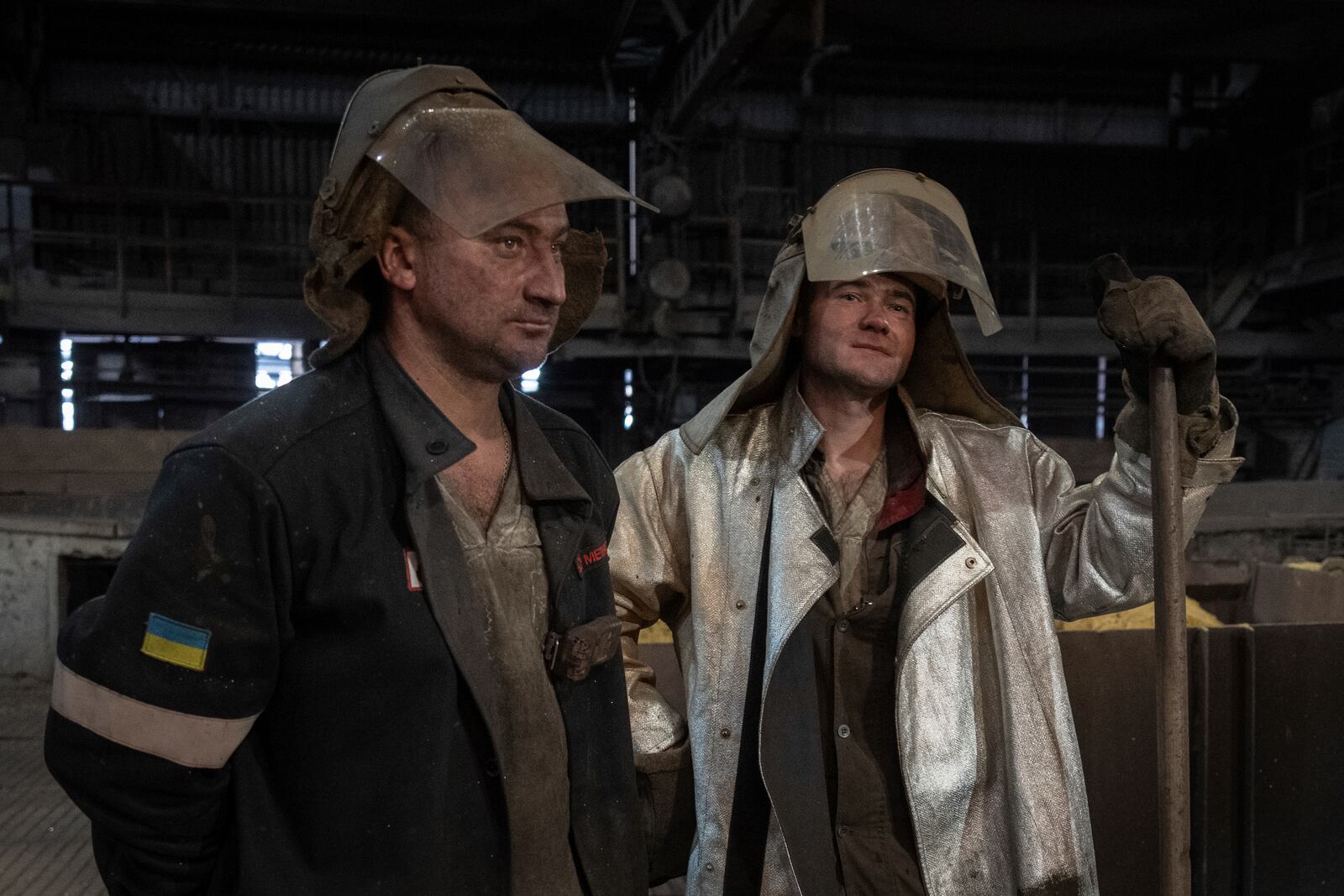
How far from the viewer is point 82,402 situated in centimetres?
1253

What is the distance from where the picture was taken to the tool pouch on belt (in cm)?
153

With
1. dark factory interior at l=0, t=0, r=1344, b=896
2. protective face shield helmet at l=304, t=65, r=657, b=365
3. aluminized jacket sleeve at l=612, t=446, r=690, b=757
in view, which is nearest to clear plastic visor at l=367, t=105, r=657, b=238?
protective face shield helmet at l=304, t=65, r=657, b=365

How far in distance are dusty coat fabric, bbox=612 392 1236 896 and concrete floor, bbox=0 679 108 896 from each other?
9.67 ft

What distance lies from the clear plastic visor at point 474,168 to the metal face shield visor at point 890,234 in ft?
2.79

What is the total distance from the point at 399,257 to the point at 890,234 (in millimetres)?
1153

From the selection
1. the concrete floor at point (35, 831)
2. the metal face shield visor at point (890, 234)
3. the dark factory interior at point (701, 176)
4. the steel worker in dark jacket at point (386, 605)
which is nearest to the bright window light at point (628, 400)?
the dark factory interior at point (701, 176)

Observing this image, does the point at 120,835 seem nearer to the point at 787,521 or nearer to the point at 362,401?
the point at 362,401

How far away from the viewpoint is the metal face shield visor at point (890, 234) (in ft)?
7.21

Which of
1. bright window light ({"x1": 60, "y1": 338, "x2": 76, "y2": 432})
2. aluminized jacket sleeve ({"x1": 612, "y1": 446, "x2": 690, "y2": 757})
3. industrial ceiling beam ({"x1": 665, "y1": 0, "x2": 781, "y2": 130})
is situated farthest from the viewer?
bright window light ({"x1": 60, "y1": 338, "x2": 76, "y2": 432})

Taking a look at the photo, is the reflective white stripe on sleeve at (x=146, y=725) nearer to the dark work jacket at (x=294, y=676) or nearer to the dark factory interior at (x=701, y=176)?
the dark work jacket at (x=294, y=676)

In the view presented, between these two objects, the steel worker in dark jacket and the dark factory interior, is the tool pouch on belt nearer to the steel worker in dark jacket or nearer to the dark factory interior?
the steel worker in dark jacket

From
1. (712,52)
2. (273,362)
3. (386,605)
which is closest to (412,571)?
(386,605)

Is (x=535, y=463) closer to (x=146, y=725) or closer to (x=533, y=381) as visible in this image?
(x=146, y=725)

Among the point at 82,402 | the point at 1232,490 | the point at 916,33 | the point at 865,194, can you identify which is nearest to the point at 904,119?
the point at 916,33
